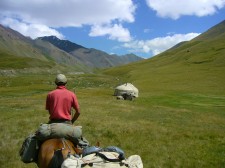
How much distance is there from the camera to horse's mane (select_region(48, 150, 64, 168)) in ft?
35.6

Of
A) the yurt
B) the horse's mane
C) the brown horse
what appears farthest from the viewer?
the yurt

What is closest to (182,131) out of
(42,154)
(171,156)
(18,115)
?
(171,156)

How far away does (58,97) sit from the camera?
42.3 ft

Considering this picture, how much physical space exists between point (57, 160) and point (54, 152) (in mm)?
443

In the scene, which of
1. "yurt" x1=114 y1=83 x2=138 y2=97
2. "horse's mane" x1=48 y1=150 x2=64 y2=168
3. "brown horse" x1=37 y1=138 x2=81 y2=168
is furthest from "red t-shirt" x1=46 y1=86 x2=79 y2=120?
"yurt" x1=114 y1=83 x2=138 y2=97

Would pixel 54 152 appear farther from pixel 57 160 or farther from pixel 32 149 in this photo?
pixel 32 149

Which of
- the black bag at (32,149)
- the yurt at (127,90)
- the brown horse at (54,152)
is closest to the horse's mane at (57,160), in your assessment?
the brown horse at (54,152)

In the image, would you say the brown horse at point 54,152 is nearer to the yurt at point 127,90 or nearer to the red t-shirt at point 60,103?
the red t-shirt at point 60,103

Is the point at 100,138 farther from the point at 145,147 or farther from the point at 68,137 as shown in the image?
the point at 68,137

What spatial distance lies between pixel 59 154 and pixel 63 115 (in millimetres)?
2034

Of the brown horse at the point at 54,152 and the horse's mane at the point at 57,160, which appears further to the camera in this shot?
the brown horse at the point at 54,152

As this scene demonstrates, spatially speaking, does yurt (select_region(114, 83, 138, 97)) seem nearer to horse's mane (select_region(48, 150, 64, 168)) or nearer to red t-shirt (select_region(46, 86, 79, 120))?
red t-shirt (select_region(46, 86, 79, 120))

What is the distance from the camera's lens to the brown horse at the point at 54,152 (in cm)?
1097

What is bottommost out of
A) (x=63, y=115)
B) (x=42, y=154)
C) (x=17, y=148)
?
(x=17, y=148)
